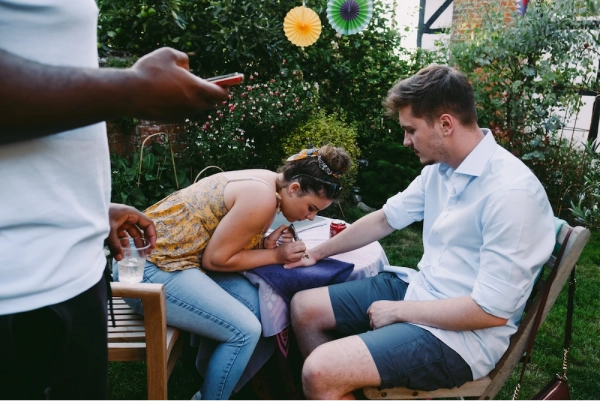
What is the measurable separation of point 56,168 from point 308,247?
215cm

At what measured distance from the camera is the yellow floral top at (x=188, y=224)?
2.32 meters

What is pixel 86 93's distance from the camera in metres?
0.71

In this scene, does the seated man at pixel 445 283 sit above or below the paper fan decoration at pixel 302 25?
below

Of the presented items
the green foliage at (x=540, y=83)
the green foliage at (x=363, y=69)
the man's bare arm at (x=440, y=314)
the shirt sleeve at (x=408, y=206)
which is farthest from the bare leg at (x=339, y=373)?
Result: the green foliage at (x=363, y=69)

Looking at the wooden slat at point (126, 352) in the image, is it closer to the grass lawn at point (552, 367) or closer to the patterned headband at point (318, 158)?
the grass lawn at point (552, 367)

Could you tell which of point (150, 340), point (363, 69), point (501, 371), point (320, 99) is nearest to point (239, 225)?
point (150, 340)

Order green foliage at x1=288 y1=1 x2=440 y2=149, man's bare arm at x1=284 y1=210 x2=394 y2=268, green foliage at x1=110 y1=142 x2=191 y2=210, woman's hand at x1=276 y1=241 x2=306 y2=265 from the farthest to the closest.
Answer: green foliage at x1=288 y1=1 x2=440 y2=149 < green foliage at x1=110 y1=142 x2=191 y2=210 < man's bare arm at x1=284 y1=210 x2=394 y2=268 < woman's hand at x1=276 y1=241 x2=306 y2=265

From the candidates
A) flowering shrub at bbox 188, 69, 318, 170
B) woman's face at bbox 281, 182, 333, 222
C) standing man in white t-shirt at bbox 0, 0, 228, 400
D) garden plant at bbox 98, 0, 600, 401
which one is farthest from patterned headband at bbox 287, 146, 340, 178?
flowering shrub at bbox 188, 69, 318, 170

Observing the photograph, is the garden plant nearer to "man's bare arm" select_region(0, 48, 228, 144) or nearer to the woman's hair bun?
the woman's hair bun

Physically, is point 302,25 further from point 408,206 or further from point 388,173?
point 408,206

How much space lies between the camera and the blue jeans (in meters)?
2.18

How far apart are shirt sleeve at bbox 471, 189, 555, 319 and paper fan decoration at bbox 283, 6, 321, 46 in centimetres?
419

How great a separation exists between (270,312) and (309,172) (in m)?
0.71

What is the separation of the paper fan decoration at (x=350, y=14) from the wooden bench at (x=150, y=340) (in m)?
4.85
